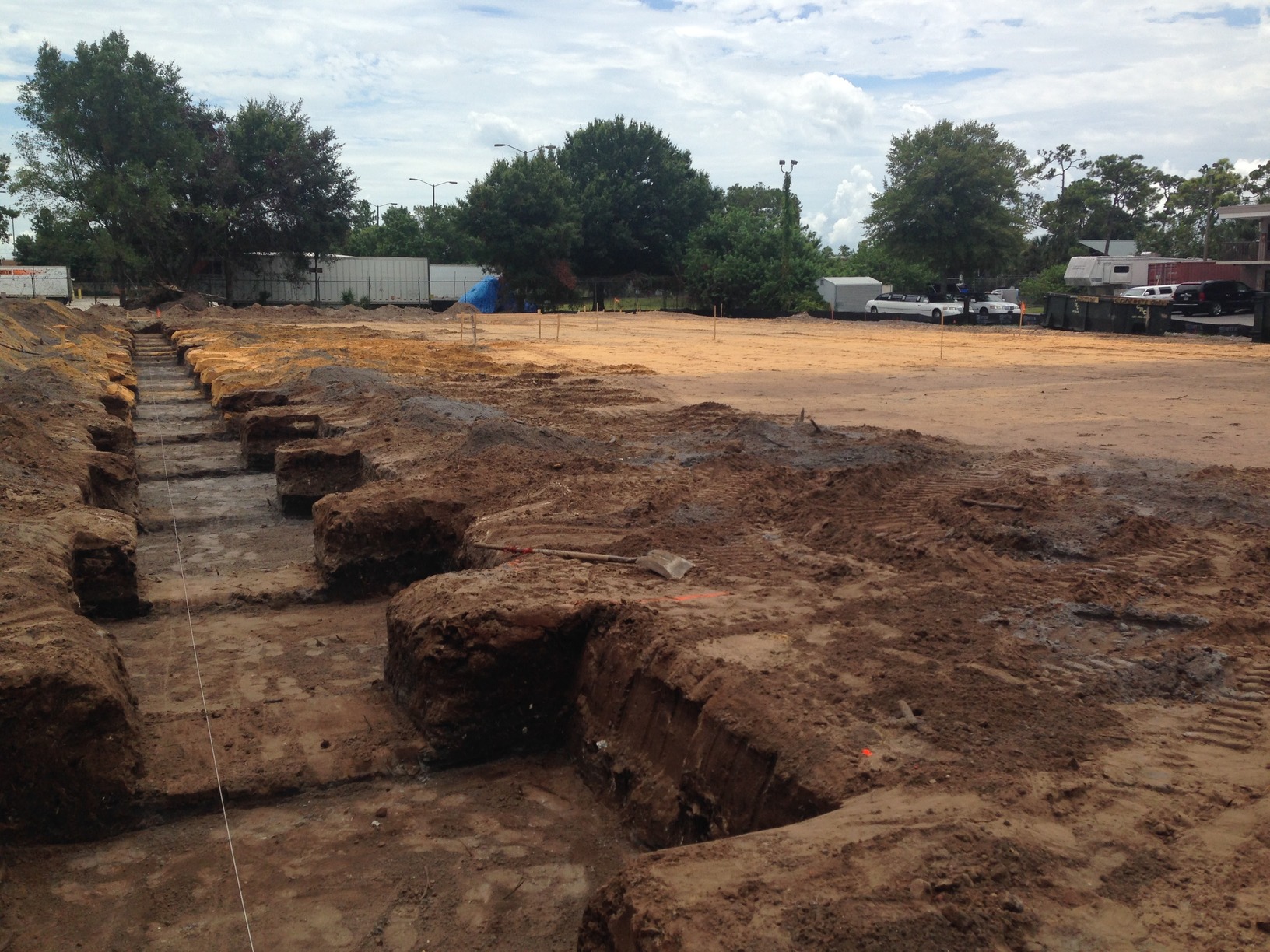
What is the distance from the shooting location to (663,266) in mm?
61406

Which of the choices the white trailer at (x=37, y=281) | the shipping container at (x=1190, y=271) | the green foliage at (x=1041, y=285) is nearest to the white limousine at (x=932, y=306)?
the green foliage at (x=1041, y=285)

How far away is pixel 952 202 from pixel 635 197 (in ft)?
59.7

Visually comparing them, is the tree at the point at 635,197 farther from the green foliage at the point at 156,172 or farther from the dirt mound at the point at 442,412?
the dirt mound at the point at 442,412

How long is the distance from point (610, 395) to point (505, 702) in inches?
458

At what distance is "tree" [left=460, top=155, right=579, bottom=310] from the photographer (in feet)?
173

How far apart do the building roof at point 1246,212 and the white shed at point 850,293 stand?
1436 cm

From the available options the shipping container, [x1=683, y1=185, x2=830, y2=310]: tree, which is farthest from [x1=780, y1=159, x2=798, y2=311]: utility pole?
the shipping container

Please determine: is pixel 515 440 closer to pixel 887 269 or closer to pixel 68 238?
pixel 68 238

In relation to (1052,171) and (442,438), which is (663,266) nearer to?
(1052,171)

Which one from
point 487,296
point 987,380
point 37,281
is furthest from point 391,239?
point 987,380

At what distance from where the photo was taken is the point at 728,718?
443 cm

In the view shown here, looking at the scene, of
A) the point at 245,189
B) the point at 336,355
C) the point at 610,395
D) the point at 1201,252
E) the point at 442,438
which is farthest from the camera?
the point at 1201,252

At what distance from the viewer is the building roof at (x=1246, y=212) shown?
134 feet

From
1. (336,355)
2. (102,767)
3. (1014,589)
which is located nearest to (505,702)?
Answer: (102,767)
